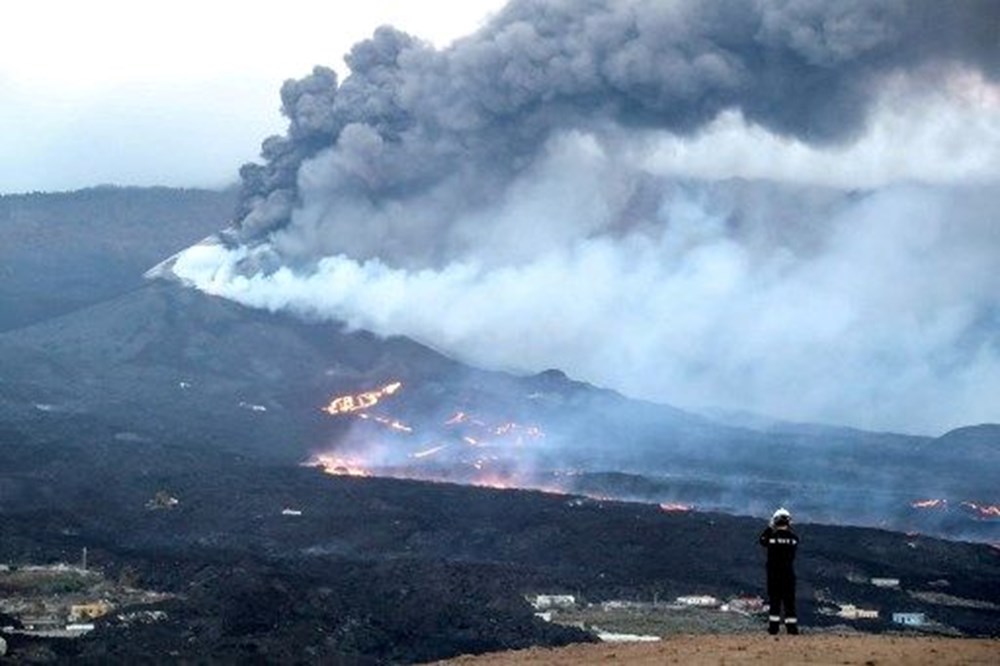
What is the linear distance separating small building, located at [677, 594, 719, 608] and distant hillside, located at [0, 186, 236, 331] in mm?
87244

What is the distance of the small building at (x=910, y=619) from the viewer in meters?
48.5

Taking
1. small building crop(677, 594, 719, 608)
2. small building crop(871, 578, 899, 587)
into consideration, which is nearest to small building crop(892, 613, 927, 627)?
small building crop(677, 594, 719, 608)

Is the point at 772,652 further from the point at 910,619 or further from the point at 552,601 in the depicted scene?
the point at 910,619

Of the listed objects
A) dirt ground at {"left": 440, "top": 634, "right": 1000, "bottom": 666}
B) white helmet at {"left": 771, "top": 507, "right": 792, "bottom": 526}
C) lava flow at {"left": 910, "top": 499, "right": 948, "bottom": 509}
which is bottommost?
dirt ground at {"left": 440, "top": 634, "right": 1000, "bottom": 666}

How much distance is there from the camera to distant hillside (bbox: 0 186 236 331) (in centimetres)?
13500

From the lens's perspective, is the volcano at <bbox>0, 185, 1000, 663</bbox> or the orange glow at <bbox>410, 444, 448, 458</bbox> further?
the orange glow at <bbox>410, 444, 448, 458</bbox>

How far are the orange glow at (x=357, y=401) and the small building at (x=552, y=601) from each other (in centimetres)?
5095

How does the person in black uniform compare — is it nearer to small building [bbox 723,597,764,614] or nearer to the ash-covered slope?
small building [bbox 723,597,764,614]

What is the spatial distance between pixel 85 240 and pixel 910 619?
13475 cm

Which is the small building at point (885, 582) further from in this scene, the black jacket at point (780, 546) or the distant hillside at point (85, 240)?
the distant hillside at point (85, 240)

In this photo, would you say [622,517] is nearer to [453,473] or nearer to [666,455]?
[453,473]

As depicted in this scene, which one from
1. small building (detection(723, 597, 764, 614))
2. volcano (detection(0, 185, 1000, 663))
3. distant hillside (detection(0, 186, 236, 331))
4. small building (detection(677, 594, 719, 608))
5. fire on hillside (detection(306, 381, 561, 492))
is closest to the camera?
volcano (detection(0, 185, 1000, 663))

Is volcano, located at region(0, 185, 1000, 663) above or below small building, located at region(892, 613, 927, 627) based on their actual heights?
above

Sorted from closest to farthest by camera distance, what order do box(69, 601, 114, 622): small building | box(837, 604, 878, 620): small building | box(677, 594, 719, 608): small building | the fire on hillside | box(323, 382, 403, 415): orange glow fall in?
box(69, 601, 114, 622): small building
box(837, 604, 878, 620): small building
box(677, 594, 719, 608): small building
the fire on hillside
box(323, 382, 403, 415): orange glow
